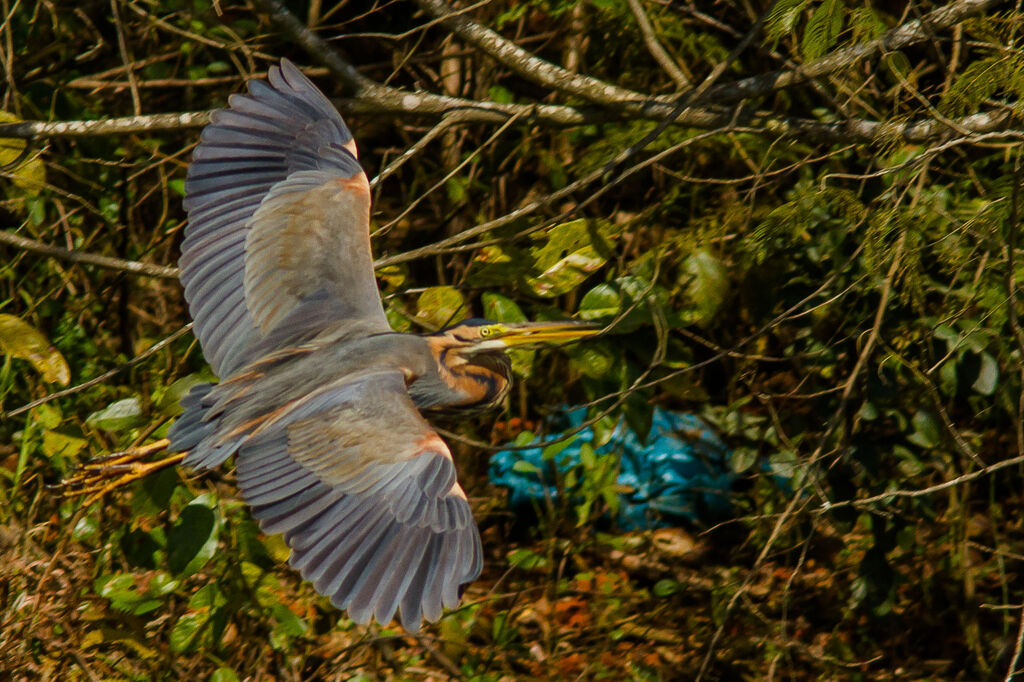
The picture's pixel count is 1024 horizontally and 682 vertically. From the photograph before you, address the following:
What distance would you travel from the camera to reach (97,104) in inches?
201

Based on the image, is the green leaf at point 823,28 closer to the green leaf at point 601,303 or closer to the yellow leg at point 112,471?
the green leaf at point 601,303

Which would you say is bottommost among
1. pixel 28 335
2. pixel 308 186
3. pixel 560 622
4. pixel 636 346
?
pixel 560 622

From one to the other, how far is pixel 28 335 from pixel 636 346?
176 centimetres

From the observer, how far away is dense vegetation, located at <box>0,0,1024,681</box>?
11.2ft

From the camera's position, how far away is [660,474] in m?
5.09

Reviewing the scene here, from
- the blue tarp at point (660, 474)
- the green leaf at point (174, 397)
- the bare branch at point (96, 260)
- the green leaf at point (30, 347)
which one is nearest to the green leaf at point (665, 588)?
the blue tarp at point (660, 474)

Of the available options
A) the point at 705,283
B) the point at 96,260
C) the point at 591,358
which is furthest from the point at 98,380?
the point at 705,283

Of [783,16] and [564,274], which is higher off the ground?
[783,16]

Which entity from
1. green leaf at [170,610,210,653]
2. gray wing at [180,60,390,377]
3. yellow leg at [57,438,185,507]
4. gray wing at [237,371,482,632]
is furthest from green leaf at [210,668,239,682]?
gray wing at [180,60,390,377]

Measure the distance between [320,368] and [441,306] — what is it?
1.33 feet

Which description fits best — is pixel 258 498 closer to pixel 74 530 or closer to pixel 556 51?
pixel 74 530

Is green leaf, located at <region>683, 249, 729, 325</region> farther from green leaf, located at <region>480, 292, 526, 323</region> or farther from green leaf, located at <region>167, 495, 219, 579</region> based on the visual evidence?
green leaf, located at <region>167, 495, 219, 579</region>

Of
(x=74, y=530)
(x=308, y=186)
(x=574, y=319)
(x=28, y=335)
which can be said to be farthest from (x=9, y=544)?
(x=574, y=319)

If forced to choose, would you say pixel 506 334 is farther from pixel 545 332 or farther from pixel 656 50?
pixel 656 50
